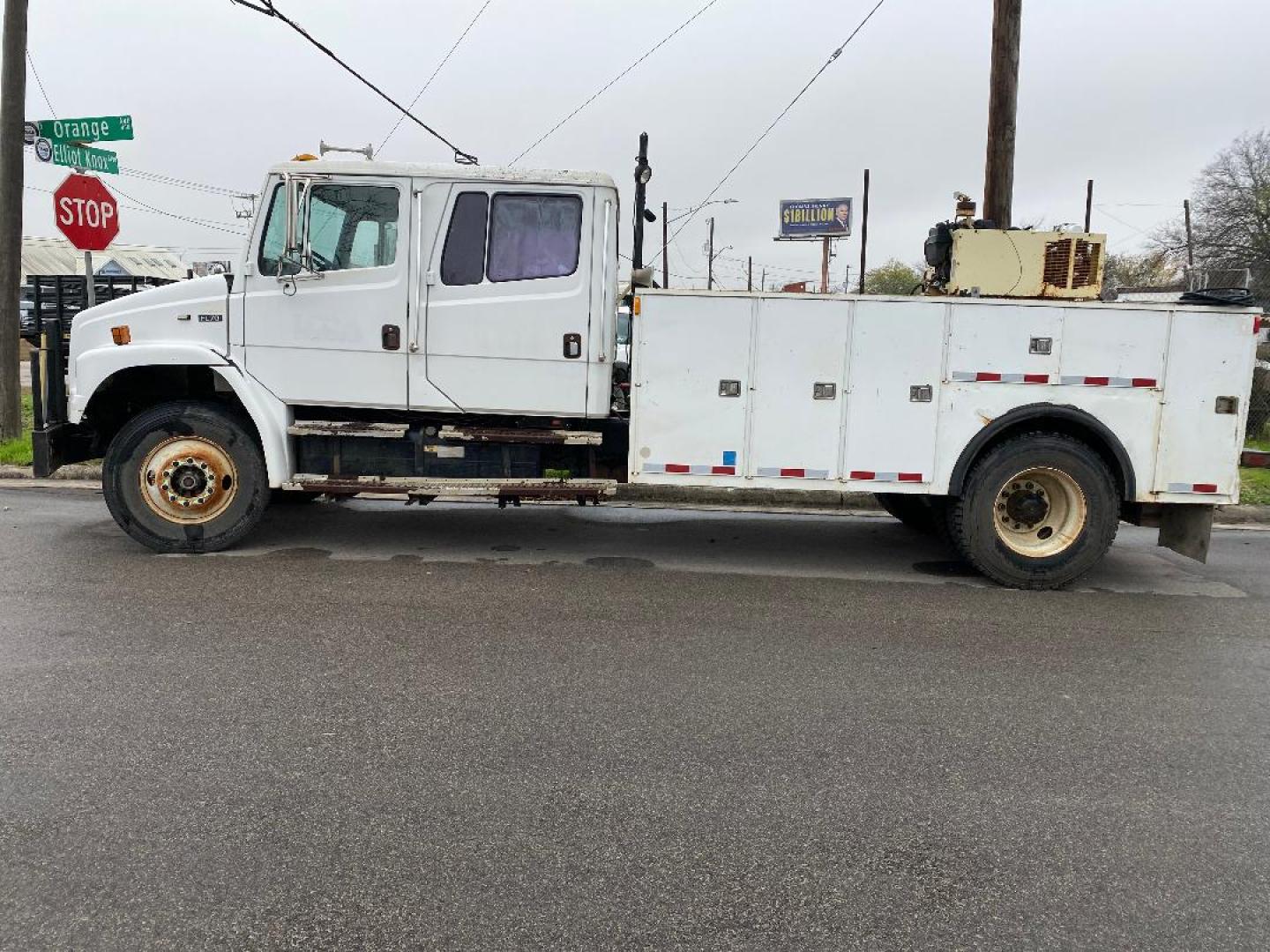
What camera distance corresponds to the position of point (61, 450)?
7105mm

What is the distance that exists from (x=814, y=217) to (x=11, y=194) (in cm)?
4571

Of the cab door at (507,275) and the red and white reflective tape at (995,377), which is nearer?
the red and white reflective tape at (995,377)

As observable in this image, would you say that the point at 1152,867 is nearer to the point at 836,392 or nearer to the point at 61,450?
the point at 836,392

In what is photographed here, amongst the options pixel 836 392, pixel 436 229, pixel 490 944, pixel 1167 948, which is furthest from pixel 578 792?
pixel 436 229

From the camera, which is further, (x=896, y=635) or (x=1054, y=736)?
(x=896, y=635)

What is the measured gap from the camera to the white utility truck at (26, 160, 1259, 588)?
21.3 ft

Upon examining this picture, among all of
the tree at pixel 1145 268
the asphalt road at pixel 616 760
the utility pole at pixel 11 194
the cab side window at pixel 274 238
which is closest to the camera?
the asphalt road at pixel 616 760

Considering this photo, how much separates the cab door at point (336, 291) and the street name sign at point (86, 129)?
5.19 meters

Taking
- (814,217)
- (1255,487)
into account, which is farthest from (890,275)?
(1255,487)

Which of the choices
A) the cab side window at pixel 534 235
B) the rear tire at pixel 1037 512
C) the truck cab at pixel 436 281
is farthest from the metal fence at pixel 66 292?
the rear tire at pixel 1037 512

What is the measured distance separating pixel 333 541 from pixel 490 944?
524 centimetres

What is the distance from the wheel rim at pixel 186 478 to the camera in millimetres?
6770

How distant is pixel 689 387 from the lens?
6629mm

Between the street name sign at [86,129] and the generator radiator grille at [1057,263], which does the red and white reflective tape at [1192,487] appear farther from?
the street name sign at [86,129]
